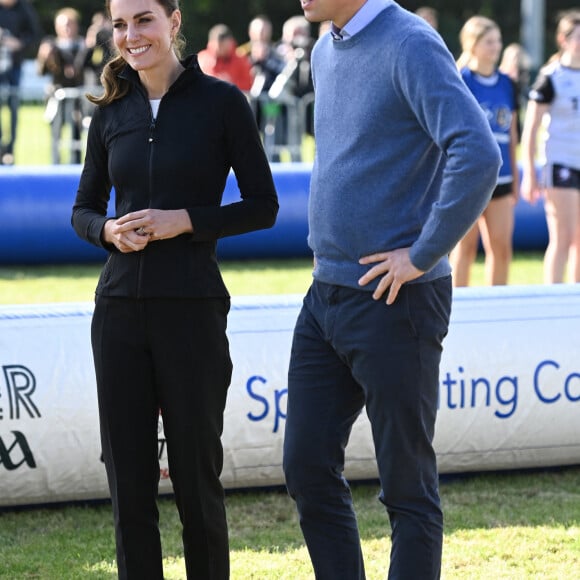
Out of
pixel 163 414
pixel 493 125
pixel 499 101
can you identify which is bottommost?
pixel 493 125

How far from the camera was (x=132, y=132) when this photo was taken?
306 cm

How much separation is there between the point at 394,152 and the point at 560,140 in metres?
4.88

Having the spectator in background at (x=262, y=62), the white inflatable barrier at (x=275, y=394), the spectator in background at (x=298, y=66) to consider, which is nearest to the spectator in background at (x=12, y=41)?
the spectator in background at (x=262, y=62)

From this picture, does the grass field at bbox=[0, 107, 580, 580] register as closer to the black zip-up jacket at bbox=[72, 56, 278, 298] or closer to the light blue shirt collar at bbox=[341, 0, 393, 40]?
the black zip-up jacket at bbox=[72, 56, 278, 298]

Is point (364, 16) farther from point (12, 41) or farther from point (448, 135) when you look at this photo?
point (12, 41)

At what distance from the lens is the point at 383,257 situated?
9.41 ft

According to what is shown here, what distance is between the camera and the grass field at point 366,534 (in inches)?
152

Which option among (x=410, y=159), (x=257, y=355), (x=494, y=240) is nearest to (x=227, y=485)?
(x=257, y=355)

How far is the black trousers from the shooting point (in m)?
3.05

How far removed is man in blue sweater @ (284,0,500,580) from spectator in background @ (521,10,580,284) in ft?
15.3

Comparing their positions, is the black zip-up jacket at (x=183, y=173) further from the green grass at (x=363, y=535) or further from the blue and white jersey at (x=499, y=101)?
the blue and white jersey at (x=499, y=101)

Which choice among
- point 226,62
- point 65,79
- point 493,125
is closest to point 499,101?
point 493,125

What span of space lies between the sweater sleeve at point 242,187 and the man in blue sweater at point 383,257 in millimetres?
153

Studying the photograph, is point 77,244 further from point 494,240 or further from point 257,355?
point 257,355
